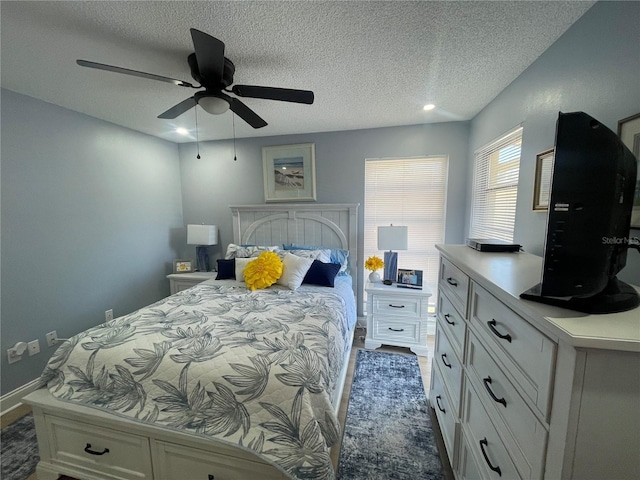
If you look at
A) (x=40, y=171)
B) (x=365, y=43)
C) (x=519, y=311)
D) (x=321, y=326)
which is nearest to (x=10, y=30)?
(x=40, y=171)

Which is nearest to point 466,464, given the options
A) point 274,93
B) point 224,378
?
point 224,378

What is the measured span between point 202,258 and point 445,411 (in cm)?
311

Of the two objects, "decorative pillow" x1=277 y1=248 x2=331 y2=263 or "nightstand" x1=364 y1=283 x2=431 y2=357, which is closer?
"nightstand" x1=364 y1=283 x2=431 y2=357

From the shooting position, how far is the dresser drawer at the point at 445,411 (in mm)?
1301

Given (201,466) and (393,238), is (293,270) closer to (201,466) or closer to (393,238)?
(393,238)

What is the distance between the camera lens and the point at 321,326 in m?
1.57

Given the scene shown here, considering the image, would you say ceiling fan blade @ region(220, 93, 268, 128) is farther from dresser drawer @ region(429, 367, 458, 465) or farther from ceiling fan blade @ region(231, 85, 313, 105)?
dresser drawer @ region(429, 367, 458, 465)

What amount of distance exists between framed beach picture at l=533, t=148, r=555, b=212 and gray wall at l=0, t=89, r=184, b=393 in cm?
378

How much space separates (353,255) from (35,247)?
9.74 feet

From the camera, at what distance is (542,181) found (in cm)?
153

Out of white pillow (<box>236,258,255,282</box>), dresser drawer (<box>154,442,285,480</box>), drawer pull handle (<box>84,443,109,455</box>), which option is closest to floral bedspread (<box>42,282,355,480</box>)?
dresser drawer (<box>154,442,285,480</box>)

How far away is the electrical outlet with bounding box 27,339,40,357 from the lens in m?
2.01

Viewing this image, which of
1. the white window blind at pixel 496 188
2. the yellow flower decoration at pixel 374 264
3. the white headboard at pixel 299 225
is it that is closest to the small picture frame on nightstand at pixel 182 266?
the white headboard at pixel 299 225

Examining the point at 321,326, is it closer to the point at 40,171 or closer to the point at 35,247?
the point at 35,247
